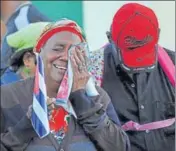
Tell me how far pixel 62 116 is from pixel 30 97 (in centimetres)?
17

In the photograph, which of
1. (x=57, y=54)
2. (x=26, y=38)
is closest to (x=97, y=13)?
(x=26, y=38)

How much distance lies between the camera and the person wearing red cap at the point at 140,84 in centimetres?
226

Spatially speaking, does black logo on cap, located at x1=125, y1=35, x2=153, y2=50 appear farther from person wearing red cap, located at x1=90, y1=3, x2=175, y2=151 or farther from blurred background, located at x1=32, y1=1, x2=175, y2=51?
blurred background, located at x1=32, y1=1, x2=175, y2=51

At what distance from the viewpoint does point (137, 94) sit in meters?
2.29

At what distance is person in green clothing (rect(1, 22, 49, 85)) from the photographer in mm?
2670

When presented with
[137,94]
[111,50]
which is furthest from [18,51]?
[137,94]

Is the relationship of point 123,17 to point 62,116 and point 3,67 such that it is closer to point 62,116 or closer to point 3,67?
point 62,116

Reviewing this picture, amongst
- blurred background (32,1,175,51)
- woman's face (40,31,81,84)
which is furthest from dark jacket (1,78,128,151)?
blurred background (32,1,175,51)

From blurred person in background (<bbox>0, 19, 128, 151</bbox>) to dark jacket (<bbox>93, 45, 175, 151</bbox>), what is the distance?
16 centimetres

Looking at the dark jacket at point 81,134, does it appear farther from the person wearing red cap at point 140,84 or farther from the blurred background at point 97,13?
the blurred background at point 97,13

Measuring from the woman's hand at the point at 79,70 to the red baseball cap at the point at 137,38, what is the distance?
250 mm

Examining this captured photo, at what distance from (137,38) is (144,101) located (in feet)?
0.82

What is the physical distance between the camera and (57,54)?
213 centimetres

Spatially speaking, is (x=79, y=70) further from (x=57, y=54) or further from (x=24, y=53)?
(x=24, y=53)
